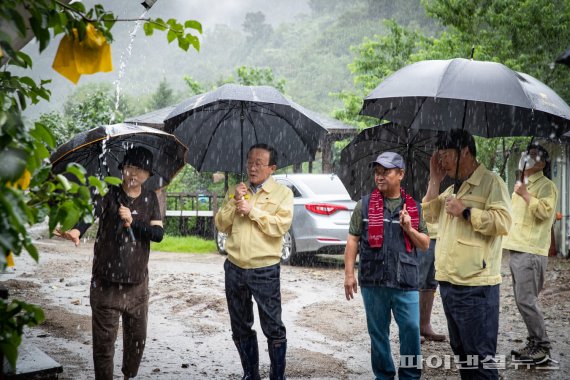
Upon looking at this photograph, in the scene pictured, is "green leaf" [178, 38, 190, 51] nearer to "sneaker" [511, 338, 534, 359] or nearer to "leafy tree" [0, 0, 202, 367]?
"leafy tree" [0, 0, 202, 367]

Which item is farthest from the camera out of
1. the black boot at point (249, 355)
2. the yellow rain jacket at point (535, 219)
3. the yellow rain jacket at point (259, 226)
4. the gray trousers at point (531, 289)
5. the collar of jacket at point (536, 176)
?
the collar of jacket at point (536, 176)

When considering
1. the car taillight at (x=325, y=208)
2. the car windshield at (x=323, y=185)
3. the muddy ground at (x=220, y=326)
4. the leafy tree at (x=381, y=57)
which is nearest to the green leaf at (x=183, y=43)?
the muddy ground at (x=220, y=326)

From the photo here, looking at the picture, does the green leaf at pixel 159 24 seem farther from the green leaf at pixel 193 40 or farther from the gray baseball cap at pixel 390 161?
the gray baseball cap at pixel 390 161

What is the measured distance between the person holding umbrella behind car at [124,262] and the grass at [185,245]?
1062 cm

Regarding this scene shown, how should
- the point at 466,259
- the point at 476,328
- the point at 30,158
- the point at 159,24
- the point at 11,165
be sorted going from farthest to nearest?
the point at 466,259 < the point at 476,328 < the point at 159,24 < the point at 30,158 < the point at 11,165

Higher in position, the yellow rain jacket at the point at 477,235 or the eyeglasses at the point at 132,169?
the eyeglasses at the point at 132,169

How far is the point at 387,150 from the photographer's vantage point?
18.0 ft

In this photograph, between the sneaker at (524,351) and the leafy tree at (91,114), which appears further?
the leafy tree at (91,114)

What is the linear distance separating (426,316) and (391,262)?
7.96 feet

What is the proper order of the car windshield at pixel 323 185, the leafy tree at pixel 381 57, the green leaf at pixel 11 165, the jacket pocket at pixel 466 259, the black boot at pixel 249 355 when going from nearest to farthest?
the green leaf at pixel 11 165 < the jacket pocket at pixel 466 259 < the black boot at pixel 249 355 < the car windshield at pixel 323 185 < the leafy tree at pixel 381 57

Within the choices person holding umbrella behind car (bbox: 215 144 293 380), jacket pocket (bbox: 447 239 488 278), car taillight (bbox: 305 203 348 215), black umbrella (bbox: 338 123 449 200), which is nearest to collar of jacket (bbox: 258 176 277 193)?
person holding umbrella behind car (bbox: 215 144 293 380)

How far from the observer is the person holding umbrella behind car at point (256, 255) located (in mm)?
4672

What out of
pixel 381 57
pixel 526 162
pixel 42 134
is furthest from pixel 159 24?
pixel 381 57

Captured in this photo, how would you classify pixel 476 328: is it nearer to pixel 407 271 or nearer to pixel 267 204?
pixel 407 271
